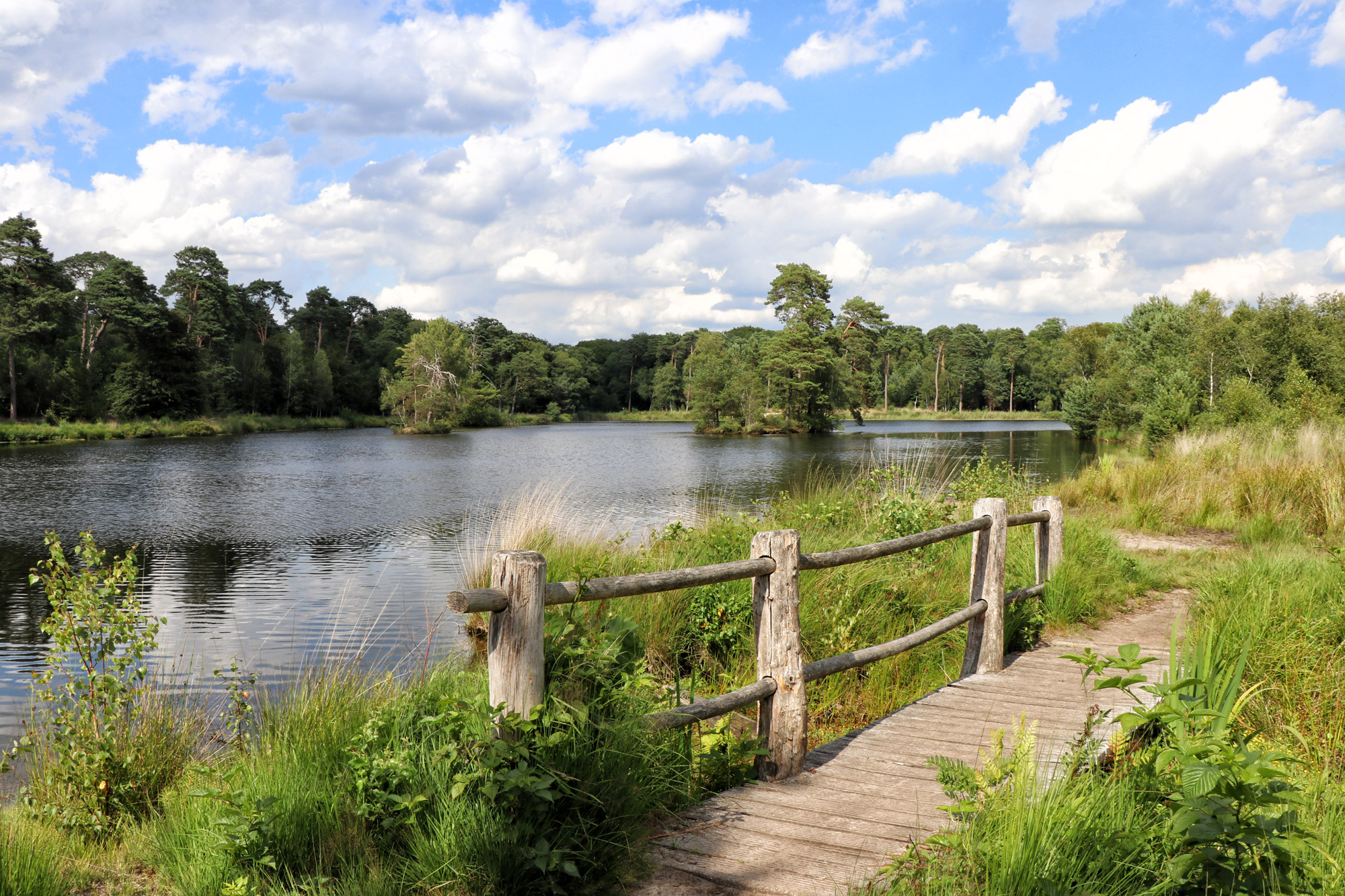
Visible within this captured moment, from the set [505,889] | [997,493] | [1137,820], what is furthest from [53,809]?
[997,493]

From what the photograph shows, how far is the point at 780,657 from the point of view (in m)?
3.83

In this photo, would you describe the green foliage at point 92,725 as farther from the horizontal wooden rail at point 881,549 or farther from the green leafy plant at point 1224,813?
the green leafy plant at point 1224,813

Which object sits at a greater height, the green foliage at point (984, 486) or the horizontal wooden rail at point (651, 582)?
the horizontal wooden rail at point (651, 582)

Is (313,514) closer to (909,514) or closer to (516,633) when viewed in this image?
(909,514)

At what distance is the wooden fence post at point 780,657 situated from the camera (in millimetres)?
3807

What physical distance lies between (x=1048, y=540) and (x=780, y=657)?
419 centimetres

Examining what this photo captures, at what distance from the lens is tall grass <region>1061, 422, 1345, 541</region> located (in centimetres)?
1085

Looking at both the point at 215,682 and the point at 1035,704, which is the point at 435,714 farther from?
the point at 215,682

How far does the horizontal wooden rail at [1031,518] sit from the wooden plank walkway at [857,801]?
1.30 m

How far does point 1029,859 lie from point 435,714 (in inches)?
82.8

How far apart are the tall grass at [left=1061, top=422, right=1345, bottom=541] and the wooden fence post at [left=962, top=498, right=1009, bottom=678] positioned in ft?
22.6

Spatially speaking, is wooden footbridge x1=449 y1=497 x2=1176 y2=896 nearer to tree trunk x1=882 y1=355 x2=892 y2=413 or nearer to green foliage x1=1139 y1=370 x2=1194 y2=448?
green foliage x1=1139 y1=370 x2=1194 y2=448

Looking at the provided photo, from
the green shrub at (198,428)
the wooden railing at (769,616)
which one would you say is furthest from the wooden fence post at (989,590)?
the green shrub at (198,428)

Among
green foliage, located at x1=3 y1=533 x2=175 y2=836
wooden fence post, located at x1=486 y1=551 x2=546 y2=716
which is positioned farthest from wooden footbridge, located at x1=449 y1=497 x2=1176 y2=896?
green foliage, located at x1=3 y1=533 x2=175 y2=836
